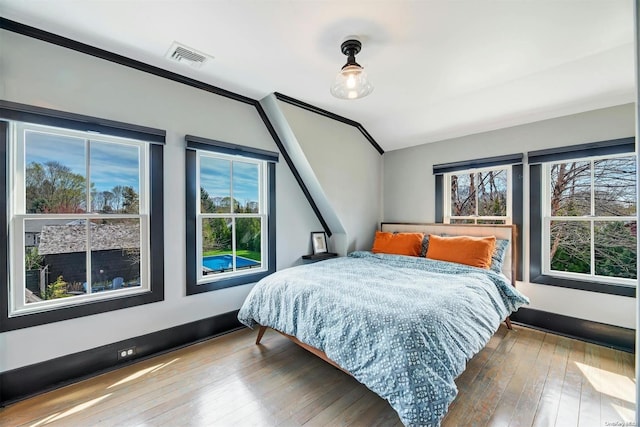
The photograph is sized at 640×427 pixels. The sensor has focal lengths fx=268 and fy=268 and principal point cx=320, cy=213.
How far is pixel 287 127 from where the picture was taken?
300 cm

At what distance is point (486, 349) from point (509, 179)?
1.92m

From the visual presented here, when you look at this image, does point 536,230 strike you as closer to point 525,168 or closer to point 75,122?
point 525,168

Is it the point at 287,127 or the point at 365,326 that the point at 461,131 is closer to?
the point at 287,127

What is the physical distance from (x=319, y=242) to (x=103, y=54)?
2910mm

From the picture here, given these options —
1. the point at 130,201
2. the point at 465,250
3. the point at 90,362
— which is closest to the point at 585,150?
the point at 465,250

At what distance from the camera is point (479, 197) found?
3438 mm

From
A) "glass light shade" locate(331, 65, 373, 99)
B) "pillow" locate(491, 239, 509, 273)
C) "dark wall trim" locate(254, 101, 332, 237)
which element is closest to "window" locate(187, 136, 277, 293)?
"dark wall trim" locate(254, 101, 332, 237)

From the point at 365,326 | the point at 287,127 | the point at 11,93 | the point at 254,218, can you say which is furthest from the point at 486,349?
the point at 11,93

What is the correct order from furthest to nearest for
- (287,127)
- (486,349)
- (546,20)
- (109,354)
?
(287,127) < (486,349) < (109,354) < (546,20)

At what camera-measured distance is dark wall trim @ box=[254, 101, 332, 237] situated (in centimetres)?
312

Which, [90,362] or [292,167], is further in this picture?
[292,167]

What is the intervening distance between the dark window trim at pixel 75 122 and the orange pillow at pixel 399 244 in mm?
2791

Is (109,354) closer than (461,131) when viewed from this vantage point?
Yes

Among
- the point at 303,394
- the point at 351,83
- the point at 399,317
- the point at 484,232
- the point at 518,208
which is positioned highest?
the point at 351,83
